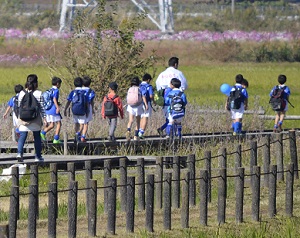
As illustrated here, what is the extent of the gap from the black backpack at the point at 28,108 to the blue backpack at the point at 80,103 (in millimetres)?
3026

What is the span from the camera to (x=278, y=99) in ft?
68.9

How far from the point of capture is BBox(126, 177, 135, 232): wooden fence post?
1102cm

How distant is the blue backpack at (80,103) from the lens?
59.7 feet

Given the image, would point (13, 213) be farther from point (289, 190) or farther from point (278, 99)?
point (278, 99)

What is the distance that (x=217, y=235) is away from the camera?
36.4 feet

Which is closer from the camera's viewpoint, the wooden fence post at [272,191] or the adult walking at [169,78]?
the wooden fence post at [272,191]

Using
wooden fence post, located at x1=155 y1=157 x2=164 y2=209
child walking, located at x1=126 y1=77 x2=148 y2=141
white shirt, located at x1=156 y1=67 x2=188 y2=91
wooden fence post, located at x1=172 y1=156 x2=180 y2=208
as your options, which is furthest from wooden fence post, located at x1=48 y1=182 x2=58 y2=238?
white shirt, located at x1=156 y1=67 x2=188 y2=91

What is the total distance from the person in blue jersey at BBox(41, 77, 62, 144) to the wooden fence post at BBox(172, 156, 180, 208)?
5553 mm

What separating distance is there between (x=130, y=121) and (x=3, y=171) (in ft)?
16.0

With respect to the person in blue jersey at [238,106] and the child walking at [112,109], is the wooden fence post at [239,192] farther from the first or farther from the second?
the person in blue jersey at [238,106]

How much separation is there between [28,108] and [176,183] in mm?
3228

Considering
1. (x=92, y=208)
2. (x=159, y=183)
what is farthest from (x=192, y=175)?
(x=92, y=208)

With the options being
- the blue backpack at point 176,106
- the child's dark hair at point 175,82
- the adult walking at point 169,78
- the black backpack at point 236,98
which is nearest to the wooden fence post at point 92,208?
the blue backpack at point 176,106

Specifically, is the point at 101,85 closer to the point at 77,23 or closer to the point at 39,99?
the point at 77,23
